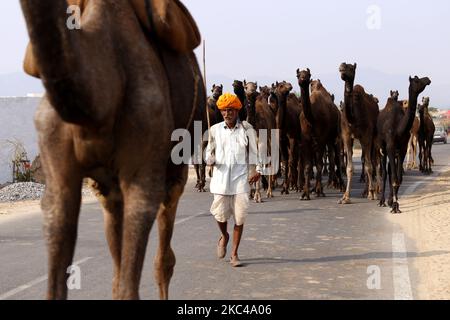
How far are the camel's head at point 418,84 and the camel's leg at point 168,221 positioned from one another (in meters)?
10.2

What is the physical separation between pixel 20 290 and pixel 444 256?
5.29 metres

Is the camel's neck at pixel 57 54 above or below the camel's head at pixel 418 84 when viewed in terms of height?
above

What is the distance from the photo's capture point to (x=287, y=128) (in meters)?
19.6

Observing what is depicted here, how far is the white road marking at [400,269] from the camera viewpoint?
23.4 feet

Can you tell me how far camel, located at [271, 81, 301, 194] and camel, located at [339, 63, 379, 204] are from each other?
2.20m

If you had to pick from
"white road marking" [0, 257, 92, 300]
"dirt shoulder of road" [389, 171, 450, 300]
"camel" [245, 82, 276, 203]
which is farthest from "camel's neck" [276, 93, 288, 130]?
"white road marking" [0, 257, 92, 300]

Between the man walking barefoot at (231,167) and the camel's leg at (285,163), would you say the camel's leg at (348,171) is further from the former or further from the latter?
the man walking barefoot at (231,167)

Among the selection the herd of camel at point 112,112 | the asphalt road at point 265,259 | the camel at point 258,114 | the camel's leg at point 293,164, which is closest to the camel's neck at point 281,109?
the camel at point 258,114

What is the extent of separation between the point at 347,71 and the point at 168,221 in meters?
11.2

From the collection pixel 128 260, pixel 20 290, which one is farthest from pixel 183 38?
pixel 20 290

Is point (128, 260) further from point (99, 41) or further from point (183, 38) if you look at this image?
point (183, 38)

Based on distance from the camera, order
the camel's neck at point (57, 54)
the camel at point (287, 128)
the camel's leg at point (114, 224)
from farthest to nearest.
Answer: the camel at point (287, 128), the camel's leg at point (114, 224), the camel's neck at point (57, 54)

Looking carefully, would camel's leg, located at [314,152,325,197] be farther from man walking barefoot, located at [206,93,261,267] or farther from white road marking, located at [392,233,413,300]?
man walking barefoot, located at [206,93,261,267]

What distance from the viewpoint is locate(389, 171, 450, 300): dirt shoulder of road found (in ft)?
24.9
